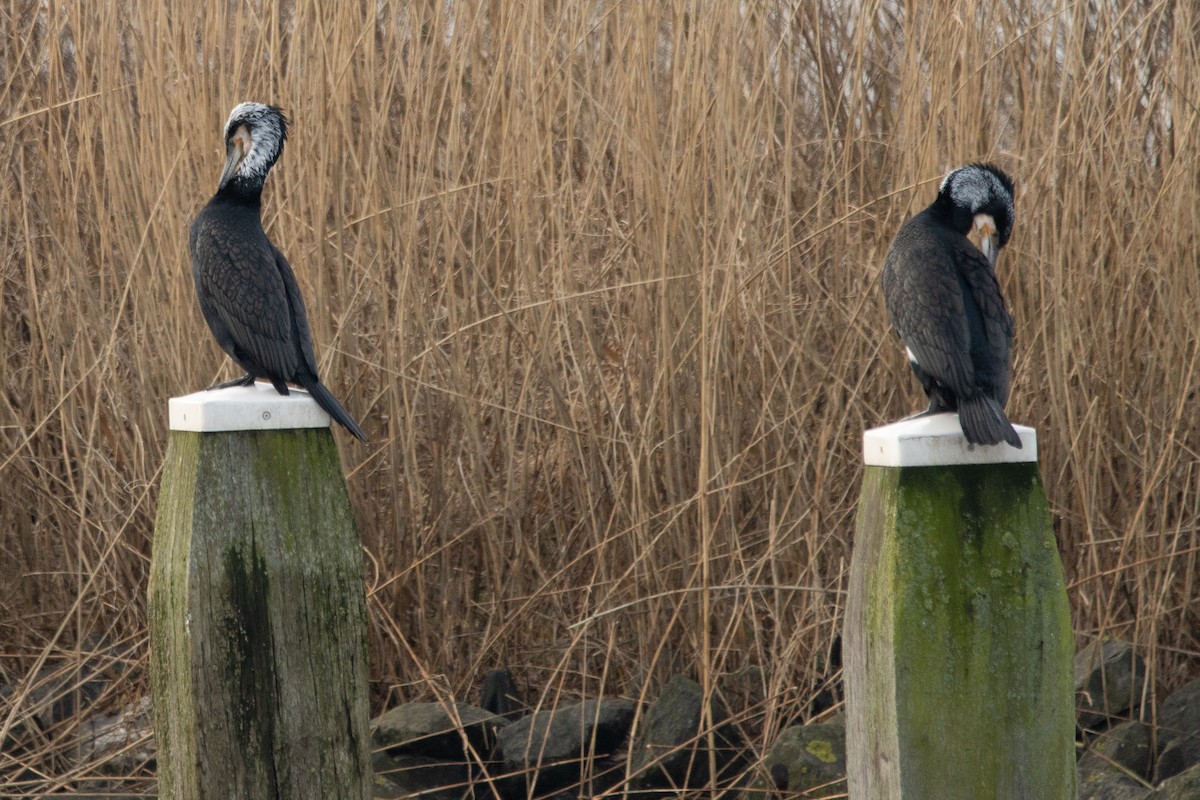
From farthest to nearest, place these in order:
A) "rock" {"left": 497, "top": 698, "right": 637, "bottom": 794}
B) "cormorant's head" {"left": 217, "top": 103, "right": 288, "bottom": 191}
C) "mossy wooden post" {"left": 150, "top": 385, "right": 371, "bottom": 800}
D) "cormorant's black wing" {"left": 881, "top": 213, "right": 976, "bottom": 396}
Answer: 1. "rock" {"left": 497, "top": 698, "right": 637, "bottom": 794}
2. "cormorant's head" {"left": 217, "top": 103, "right": 288, "bottom": 191}
3. "cormorant's black wing" {"left": 881, "top": 213, "right": 976, "bottom": 396}
4. "mossy wooden post" {"left": 150, "top": 385, "right": 371, "bottom": 800}

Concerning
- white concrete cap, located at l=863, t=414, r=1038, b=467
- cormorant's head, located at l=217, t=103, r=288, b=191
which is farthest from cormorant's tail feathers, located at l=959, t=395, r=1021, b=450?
cormorant's head, located at l=217, t=103, r=288, b=191

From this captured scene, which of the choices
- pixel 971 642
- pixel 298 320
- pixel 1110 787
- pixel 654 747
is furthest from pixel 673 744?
pixel 971 642

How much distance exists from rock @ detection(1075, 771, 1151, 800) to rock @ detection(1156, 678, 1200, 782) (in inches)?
4.0

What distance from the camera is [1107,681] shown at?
261 centimetres

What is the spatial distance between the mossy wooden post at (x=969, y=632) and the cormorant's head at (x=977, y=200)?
1.91 ft

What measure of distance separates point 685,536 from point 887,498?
1.27 metres

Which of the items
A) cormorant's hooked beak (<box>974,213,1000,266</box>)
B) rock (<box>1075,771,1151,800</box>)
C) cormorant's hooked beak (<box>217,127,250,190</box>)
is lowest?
rock (<box>1075,771,1151,800</box>)

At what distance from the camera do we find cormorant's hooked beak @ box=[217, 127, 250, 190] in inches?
79.0

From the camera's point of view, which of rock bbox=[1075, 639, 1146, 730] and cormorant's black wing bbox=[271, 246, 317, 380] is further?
rock bbox=[1075, 639, 1146, 730]

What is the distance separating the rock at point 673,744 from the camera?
8.25ft

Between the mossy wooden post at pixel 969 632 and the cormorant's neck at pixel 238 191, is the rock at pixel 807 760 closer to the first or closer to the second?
the mossy wooden post at pixel 969 632

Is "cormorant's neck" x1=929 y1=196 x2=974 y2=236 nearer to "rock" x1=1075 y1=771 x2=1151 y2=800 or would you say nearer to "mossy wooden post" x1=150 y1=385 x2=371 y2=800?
"mossy wooden post" x1=150 y1=385 x2=371 y2=800

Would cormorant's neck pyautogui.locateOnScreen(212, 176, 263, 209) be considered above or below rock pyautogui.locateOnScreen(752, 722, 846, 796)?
above

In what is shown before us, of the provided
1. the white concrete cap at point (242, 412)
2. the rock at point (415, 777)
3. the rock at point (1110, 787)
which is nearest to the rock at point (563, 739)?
the rock at point (415, 777)
